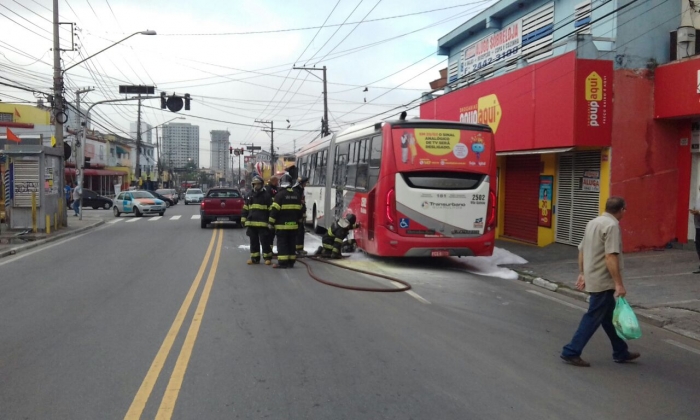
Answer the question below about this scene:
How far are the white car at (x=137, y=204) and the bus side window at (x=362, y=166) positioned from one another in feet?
70.5

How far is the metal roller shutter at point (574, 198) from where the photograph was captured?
47.9 ft

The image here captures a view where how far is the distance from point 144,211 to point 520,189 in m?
21.4

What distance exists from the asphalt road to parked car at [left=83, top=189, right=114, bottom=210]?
3384 cm

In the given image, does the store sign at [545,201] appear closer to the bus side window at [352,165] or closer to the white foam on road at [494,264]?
the white foam on road at [494,264]

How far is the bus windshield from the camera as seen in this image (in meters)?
11.9

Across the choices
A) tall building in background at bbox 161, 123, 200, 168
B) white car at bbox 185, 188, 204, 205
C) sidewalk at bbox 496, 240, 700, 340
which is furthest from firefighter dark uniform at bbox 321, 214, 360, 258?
tall building in background at bbox 161, 123, 200, 168

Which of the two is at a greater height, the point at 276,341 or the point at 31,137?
the point at 31,137

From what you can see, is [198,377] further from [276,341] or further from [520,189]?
[520,189]

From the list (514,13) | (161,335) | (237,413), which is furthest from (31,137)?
(237,413)

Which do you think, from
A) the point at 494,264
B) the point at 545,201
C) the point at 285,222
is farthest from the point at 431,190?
the point at 545,201

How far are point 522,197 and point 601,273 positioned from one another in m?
12.7

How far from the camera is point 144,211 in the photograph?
3228 centimetres

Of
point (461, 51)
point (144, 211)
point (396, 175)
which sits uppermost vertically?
point (461, 51)

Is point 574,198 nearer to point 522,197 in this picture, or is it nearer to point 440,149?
point 522,197
